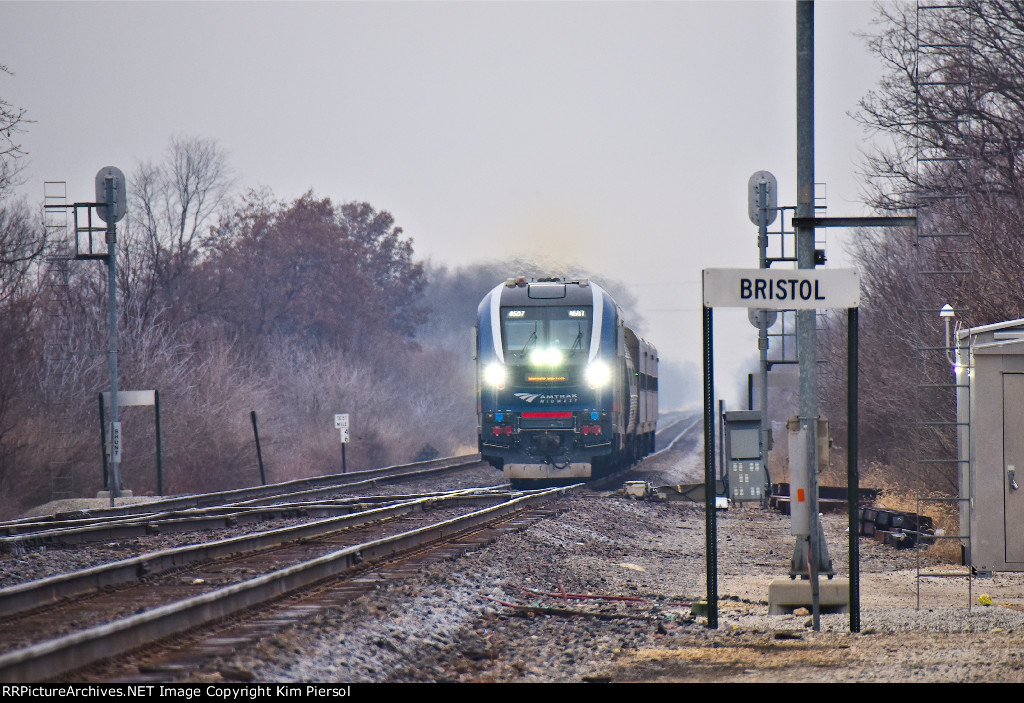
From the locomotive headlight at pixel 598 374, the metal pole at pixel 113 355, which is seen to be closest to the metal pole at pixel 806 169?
the locomotive headlight at pixel 598 374

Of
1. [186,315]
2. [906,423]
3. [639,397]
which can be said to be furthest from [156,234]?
[906,423]

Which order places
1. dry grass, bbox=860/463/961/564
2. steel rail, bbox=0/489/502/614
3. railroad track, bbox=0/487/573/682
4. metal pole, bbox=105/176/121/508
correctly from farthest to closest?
metal pole, bbox=105/176/121/508 < dry grass, bbox=860/463/961/564 < steel rail, bbox=0/489/502/614 < railroad track, bbox=0/487/573/682

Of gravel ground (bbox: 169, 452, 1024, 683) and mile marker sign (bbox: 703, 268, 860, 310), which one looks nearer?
gravel ground (bbox: 169, 452, 1024, 683)

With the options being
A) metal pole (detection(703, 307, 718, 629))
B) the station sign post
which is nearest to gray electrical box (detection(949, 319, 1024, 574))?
the station sign post

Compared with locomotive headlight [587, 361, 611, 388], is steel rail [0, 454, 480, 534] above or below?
below

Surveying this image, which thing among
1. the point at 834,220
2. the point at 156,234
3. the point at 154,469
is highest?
the point at 156,234

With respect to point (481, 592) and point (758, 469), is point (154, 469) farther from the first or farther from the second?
point (481, 592)

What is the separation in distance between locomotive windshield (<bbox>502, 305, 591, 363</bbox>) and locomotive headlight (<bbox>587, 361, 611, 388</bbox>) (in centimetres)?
33

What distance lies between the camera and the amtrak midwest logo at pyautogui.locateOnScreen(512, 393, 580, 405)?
22.5m

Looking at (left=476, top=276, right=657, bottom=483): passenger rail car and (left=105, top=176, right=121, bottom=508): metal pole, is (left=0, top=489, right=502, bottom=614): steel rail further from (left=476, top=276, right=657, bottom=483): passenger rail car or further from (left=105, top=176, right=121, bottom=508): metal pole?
(left=105, top=176, right=121, bottom=508): metal pole

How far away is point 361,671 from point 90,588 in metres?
3.78

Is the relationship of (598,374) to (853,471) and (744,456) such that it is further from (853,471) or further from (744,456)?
(853,471)

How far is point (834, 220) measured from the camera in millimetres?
10781

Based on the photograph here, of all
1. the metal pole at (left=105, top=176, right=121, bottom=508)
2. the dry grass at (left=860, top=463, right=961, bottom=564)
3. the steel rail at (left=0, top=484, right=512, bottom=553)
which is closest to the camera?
the steel rail at (left=0, top=484, right=512, bottom=553)
